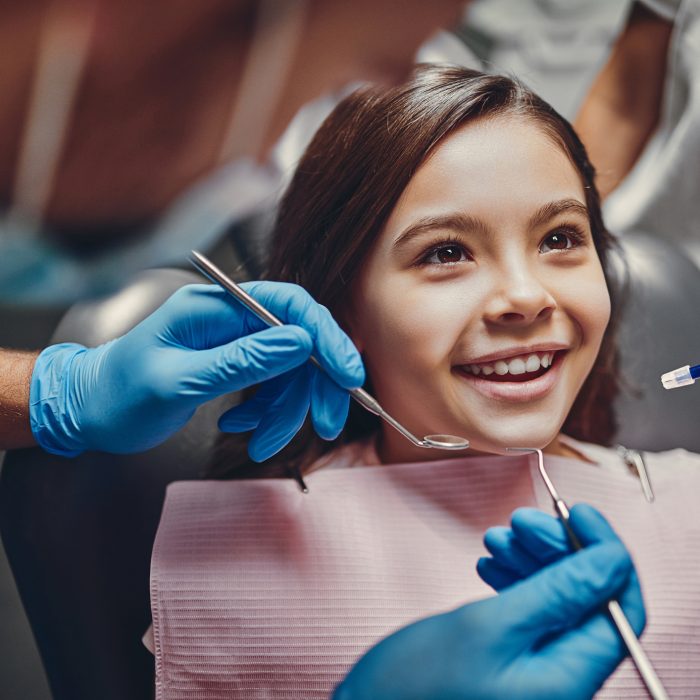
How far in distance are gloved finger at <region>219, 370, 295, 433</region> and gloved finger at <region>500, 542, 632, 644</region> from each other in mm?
461

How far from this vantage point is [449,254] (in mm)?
1111

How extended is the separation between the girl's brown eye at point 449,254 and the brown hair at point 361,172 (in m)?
0.09

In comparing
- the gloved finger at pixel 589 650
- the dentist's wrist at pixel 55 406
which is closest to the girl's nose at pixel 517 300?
the gloved finger at pixel 589 650

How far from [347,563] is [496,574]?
24cm

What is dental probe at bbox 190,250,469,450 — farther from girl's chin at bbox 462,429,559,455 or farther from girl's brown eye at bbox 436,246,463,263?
girl's brown eye at bbox 436,246,463,263

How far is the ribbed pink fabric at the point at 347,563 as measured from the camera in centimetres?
109

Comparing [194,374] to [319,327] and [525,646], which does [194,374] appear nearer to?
[319,327]

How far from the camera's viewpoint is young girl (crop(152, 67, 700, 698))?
1.08 metres

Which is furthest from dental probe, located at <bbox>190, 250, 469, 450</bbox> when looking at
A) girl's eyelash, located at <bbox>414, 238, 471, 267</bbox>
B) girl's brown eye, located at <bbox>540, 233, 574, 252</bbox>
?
girl's brown eye, located at <bbox>540, 233, 574, 252</bbox>

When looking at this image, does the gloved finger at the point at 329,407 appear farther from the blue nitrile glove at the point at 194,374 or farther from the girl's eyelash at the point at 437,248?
the girl's eyelash at the point at 437,248

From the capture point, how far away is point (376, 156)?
1142 mm

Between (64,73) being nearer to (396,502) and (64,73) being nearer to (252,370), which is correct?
(252,370)

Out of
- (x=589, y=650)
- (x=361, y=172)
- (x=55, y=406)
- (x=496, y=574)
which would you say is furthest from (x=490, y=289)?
(x=55, y=406)

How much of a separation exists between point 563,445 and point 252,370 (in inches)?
23.9
